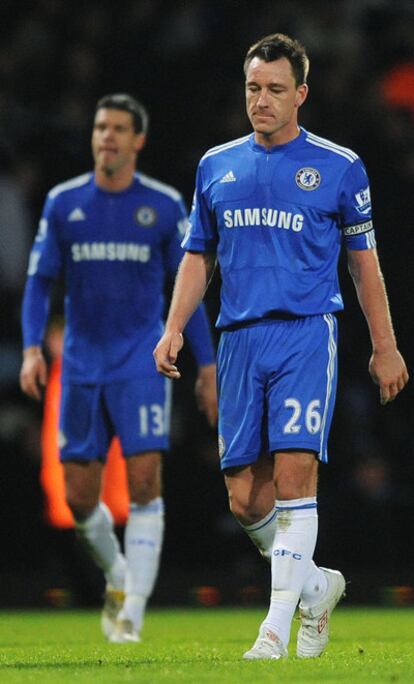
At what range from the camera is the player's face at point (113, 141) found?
28.5 ft

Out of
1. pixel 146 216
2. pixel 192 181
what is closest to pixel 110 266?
pixel 146 216

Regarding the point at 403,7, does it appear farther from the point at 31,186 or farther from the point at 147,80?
the point at 31,186

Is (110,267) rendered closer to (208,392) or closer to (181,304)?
(208,392)

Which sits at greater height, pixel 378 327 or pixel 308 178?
pixel 308 178

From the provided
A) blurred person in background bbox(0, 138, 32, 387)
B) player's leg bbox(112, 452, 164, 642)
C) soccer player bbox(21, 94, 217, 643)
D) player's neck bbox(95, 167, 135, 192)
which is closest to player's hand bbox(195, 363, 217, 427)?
soccer player bbox(21, 94, 217, 643)

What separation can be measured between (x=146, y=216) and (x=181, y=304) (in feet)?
7.07

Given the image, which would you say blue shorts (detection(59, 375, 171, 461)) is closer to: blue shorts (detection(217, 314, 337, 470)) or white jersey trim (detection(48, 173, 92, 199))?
white jersey trim (detection(48, 173, 92, 199))

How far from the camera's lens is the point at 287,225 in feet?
21.1

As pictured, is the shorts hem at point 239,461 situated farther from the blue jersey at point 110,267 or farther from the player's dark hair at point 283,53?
the blue jersey at point 110,267

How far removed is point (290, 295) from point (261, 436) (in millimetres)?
555

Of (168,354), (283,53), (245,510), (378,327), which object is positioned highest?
(283,53)

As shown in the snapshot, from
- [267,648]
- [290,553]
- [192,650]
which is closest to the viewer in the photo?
[267,648]

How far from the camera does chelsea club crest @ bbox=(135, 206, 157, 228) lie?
28.2 feet

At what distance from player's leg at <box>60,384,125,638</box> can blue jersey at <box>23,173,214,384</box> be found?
0.13 m
